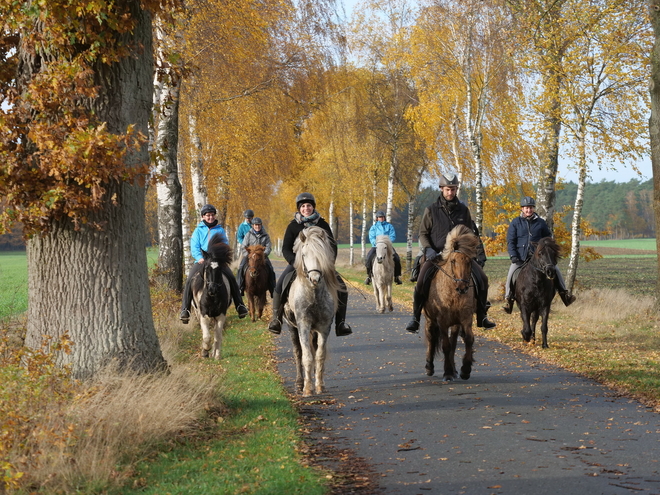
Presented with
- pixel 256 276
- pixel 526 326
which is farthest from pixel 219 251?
pixel 526 326

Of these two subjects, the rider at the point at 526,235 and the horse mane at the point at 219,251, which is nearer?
the horse mane at the point at 219,251

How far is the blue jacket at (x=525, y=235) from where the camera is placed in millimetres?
14234

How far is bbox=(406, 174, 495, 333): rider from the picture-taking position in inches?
424

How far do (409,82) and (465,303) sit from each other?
86.7 ft

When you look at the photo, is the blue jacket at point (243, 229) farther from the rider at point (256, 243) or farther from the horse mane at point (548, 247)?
the horse mane at point (548, 247)

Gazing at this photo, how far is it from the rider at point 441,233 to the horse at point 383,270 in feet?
25.6

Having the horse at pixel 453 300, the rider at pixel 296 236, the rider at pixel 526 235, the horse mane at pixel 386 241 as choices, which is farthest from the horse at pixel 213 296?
the horse mane at pixel 386 241

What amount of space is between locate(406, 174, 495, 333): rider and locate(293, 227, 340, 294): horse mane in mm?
1676

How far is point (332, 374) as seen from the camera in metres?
11.0

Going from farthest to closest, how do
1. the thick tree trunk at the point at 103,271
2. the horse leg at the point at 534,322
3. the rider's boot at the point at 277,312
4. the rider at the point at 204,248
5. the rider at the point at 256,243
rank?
the rider at the point at 256,243 < the horse leg at the point at 534,322 < the rider at the point at 204,248 < the rider's boot at the point at 277,312 < the thick tree trunk at the point at 103,271

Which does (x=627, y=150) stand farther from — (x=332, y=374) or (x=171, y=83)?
(x=171, y=83)

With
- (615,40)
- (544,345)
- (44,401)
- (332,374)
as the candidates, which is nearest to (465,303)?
(332,374)

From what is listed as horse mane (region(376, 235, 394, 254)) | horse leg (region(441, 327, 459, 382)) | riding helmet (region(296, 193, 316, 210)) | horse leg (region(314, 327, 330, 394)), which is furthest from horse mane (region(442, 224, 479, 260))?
horse mane (region(376, 235, 394, 254))

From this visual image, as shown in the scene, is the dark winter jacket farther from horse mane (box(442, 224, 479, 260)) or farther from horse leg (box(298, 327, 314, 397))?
horse mane (box(442, 224, 479, 260))
